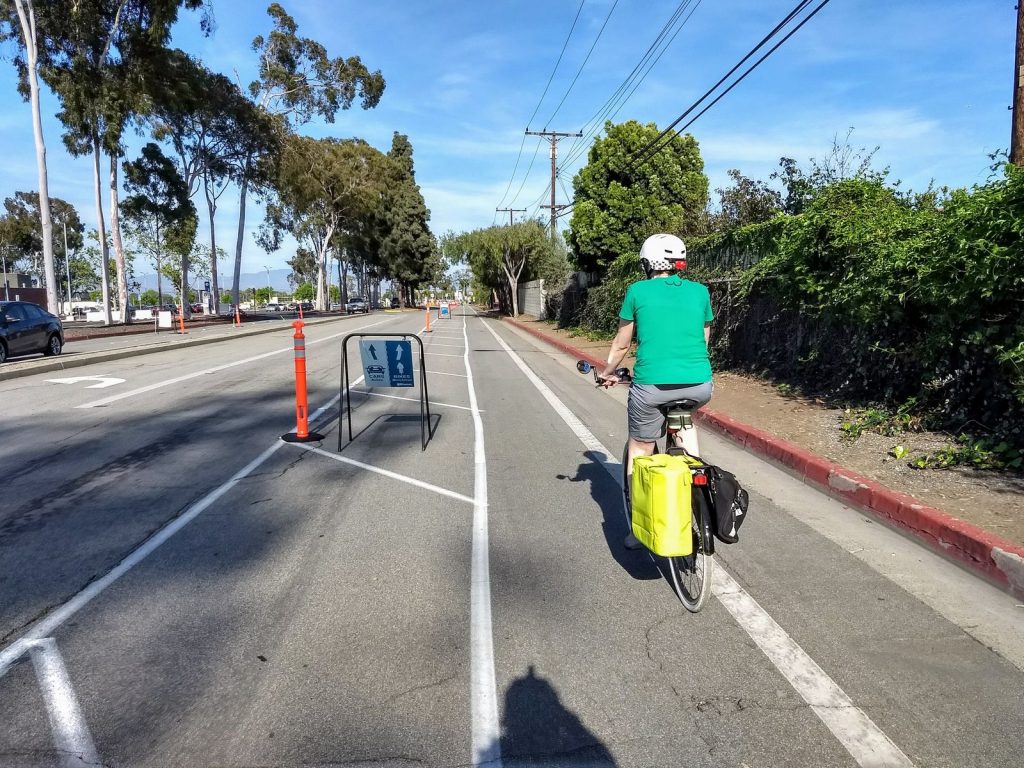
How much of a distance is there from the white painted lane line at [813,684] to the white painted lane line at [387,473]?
236 centimetres

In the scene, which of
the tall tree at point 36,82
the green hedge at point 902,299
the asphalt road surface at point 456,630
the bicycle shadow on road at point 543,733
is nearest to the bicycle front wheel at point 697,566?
the asphalt road surface at point 456,630

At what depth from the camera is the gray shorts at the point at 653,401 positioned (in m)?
4.02

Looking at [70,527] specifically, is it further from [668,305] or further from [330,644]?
[668,305]

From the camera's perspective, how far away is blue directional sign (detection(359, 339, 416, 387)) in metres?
7.80

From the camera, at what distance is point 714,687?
304cm

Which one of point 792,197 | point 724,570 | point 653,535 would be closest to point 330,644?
point 653,535

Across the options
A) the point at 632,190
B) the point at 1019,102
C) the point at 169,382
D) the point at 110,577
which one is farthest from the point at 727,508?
the point at 632,190

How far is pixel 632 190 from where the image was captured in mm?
25516

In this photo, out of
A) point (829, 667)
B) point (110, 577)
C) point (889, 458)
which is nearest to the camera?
point (829, 667)

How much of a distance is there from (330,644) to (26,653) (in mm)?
1383

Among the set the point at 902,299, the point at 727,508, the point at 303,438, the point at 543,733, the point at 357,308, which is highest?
the point at 902,299

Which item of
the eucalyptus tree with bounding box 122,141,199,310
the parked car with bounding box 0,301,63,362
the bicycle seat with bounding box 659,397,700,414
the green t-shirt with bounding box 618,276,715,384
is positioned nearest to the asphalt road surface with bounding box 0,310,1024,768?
the bicycle seat with bounding box 659,397,700,414

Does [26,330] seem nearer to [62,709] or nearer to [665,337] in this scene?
[62,709]

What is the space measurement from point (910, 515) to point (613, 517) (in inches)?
83.0
